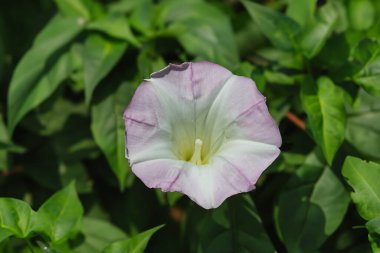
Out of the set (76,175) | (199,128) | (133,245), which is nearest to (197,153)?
(199,128)

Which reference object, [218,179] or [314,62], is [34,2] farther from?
[218,179]

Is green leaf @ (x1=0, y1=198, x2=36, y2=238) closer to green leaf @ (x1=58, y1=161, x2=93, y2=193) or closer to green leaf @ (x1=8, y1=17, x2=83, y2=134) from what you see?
green leaf @ (x1=8, y1=17, x2=83, y2=134)

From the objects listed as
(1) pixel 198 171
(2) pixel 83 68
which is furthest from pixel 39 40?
(1) pixel 198 171

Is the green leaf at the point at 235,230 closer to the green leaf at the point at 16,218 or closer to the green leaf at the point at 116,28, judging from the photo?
the green leaf at the point at 16,218

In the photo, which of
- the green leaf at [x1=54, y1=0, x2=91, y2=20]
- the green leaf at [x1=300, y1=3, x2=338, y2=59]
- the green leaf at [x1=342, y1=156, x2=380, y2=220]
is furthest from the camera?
the green leaf at [x1=54, y1=0, x2=91, y2=20]

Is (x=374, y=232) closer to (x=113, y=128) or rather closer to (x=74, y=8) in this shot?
(x=113, y=128)

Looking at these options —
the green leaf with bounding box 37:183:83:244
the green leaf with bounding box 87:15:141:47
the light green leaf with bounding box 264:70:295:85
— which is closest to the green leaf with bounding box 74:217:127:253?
the green leaf with bounding box 37:183:83:244
